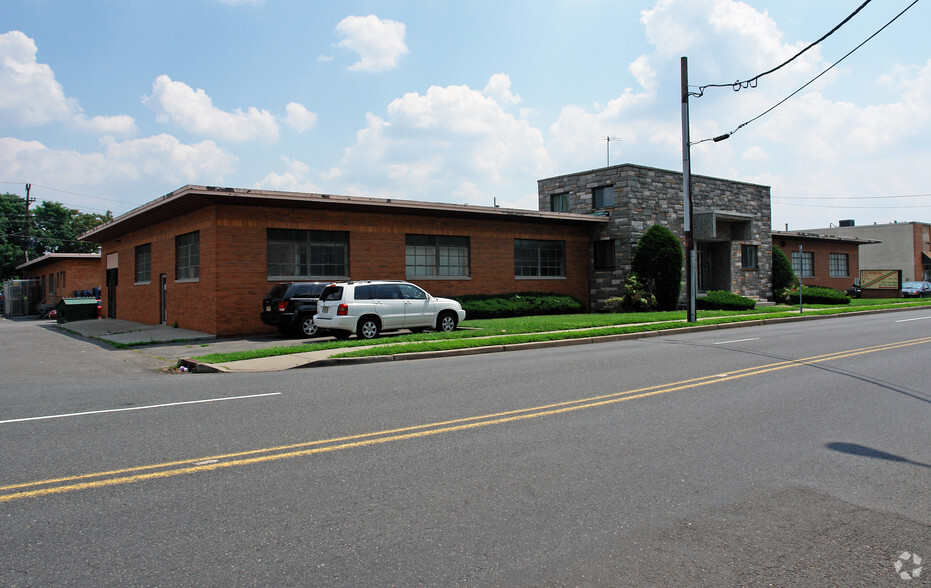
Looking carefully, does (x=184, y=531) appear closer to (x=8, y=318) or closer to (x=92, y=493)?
(x=92, y=493)

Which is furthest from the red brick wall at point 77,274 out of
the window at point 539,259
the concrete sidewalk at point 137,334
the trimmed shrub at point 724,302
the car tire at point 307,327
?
the trimmed shrub at point 724,302

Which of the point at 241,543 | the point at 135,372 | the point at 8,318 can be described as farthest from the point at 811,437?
the point at 8,318

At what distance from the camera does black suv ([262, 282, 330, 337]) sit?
18.0 metres

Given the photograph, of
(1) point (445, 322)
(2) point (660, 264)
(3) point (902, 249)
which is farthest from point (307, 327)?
(3) point (902, 249)

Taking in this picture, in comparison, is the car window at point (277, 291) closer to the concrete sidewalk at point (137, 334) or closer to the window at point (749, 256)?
the concrete sidewalk at point (137, 334)

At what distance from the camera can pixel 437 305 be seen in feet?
60.7

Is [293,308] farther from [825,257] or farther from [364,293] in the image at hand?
[825,257]

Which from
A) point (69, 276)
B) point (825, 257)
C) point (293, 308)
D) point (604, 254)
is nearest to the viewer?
point (293, 308)

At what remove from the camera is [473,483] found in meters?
4.75

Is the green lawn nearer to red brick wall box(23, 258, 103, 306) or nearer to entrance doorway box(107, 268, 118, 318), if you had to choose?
entrance doorway box(107, 268, 118, 318)

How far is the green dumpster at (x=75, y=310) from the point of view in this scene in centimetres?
3042

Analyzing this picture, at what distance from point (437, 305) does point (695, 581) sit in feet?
50.4

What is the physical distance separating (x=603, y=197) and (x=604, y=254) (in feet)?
8.74

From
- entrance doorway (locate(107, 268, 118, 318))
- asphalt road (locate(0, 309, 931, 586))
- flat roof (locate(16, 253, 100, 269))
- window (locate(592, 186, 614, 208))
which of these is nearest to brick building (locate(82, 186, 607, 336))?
window (locate(592, 186, 614, 208))
